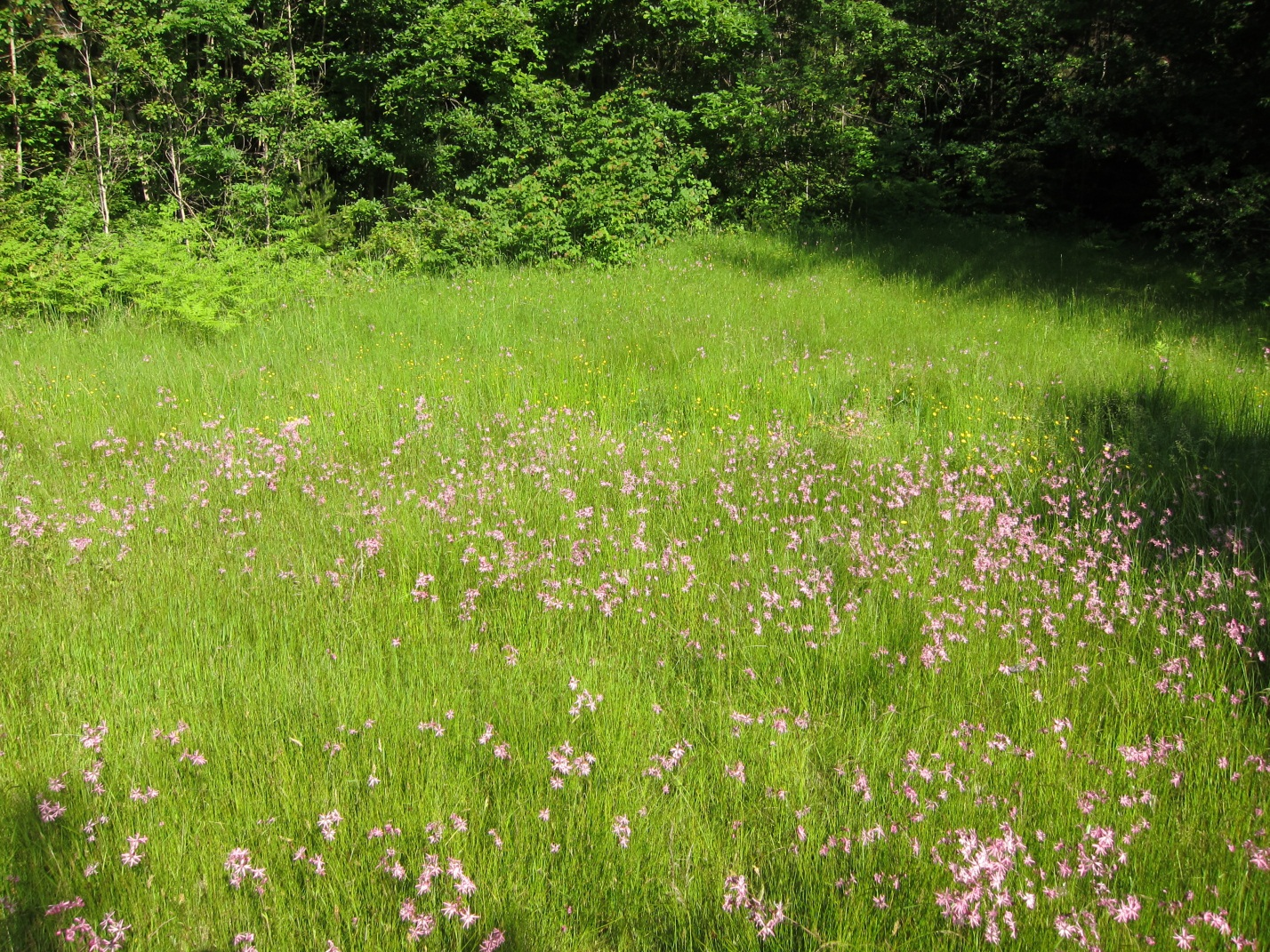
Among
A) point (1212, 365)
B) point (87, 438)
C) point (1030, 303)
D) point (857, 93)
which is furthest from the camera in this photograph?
point (857, 93)

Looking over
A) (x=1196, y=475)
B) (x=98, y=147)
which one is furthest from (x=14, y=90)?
(x=1196, y=475)

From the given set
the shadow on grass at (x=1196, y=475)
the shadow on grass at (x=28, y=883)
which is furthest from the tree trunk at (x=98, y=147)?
the shadow on grass at (x=1196, y=475)

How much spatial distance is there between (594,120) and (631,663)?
13.1 metres

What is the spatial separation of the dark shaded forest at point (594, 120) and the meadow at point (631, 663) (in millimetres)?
7689

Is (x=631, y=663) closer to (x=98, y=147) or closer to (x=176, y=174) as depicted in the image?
(x=98, y=147)

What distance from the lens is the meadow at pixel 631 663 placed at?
1.95 metres

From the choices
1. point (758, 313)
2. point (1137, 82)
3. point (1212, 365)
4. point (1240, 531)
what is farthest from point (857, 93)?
point (1240, 531)

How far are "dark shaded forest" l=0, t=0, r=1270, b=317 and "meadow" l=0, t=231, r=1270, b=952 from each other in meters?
7.69

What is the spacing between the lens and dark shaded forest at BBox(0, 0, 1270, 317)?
12477 millimetres

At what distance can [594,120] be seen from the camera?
45.8 feet

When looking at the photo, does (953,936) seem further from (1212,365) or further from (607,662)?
(1212,365)

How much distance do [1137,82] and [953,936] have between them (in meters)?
15.9

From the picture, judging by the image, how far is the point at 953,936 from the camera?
5.97 ft

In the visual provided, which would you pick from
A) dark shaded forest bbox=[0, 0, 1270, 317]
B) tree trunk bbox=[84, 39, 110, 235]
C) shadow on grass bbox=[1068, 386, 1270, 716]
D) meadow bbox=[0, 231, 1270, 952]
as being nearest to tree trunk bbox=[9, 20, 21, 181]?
dark shaded forest bbox=[0, 0, 1270, 317]
